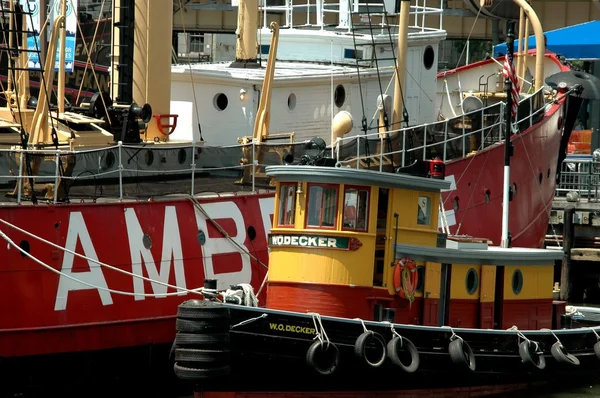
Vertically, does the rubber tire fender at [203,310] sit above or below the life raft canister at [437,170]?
below

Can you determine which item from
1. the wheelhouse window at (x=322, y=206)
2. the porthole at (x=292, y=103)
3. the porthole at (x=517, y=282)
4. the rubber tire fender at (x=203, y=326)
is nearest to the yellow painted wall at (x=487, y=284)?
the porthole at (x=517, y=282)

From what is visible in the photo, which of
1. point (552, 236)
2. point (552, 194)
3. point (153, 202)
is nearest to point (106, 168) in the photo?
point (153, 202)

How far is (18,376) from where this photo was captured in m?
18.5

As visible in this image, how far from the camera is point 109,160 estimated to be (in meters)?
20.4

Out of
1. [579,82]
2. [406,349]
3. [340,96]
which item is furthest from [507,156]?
[579,82]

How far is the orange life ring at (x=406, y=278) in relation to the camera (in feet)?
59.7

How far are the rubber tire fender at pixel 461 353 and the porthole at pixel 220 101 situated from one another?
28.2 feet

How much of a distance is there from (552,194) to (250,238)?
10174 mm

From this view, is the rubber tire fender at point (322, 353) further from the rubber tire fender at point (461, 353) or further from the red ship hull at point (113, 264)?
the red ship hull at point (113, 264)

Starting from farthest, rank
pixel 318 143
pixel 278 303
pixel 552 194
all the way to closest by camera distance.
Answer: pixel 552 194, pixel 318 143, pixel 278 303

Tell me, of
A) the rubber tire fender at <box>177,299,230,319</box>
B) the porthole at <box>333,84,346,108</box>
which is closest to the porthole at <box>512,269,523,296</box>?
the rubber tire fender at <box>177,299,230,319</box>

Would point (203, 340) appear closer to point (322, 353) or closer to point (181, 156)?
point (322, 353)

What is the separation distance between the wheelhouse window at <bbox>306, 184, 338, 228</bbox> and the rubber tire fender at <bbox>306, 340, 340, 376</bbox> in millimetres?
1785

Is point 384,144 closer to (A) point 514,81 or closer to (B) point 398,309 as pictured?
(A) point 514,81
